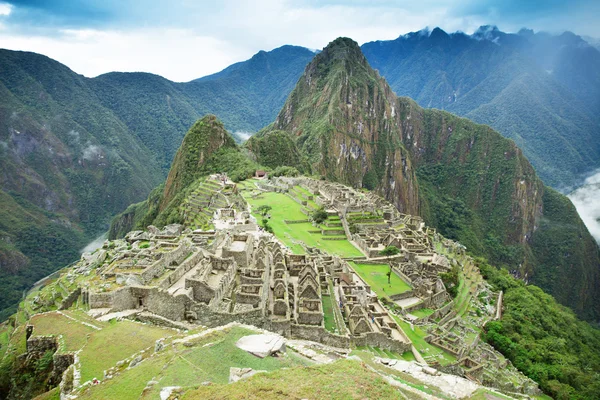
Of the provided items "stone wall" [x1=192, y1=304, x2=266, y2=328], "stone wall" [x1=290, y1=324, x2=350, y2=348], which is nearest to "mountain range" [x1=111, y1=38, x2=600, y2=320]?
"stone wall" [x1=290, y1=324, x2=350, y2=348]

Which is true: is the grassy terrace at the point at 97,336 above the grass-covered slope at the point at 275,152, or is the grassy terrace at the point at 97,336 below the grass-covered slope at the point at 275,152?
below

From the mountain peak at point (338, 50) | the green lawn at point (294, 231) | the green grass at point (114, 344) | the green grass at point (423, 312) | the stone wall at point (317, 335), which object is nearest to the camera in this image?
the green grass at point (114, 344)

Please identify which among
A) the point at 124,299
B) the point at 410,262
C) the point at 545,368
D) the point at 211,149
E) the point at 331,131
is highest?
the point at 331,131

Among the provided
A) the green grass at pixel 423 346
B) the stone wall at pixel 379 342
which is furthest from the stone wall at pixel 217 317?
the green grass at pixel 423 346

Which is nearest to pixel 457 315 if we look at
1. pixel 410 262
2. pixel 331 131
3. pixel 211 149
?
pixel 410 262

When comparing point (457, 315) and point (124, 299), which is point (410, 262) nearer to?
A: point (457, 315)

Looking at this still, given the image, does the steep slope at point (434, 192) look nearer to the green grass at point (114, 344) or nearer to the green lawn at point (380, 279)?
the green lawn at point (380, 279)
